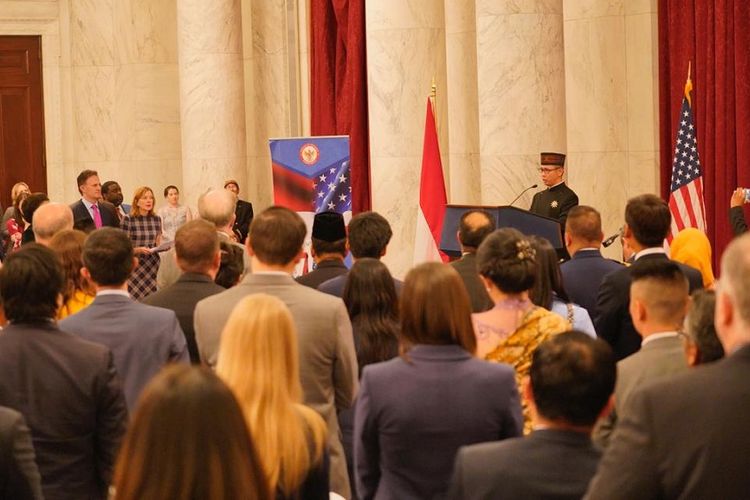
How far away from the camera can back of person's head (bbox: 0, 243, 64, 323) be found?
4324 millimetres

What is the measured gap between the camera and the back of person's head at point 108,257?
5.08 metres

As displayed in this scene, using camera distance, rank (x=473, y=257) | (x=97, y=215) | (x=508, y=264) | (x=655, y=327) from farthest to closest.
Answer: (x=97, y=215)
(x=473, y=257)
(x=508, y=264)
(x=655, y=327)

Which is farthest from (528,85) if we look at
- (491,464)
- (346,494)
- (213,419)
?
(213,419)

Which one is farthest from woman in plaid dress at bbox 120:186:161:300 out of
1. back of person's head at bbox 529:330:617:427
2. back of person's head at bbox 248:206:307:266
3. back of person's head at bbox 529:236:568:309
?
back of person's head at bbox 529:330:617:427

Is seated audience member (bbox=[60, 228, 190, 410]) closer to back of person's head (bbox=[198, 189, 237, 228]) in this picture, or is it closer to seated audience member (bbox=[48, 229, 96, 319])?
seated audience member (bbox=[48, 229, 96, 319])

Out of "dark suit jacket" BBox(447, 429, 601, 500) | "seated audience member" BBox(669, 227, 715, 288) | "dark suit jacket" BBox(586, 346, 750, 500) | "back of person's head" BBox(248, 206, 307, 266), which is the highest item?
"back of person's head" BBox(248, 206, 307, 266)

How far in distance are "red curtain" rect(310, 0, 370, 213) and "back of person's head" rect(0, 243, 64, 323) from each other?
11214mm

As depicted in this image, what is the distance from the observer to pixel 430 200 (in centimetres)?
1088

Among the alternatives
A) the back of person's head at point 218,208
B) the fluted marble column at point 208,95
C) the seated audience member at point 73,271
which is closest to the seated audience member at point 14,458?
the seated audience member at point 73,271

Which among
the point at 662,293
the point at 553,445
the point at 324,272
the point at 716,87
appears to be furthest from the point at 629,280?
the point at 716,87

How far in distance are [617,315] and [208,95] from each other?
10.7 meters

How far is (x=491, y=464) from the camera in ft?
10.6

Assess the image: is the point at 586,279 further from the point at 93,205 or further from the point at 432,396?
the point at 93,205

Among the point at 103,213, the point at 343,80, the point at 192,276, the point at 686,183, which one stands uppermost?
the point at 343,80
